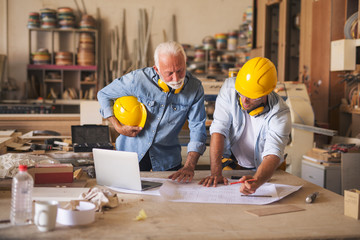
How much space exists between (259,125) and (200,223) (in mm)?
1021

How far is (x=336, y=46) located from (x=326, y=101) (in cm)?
82

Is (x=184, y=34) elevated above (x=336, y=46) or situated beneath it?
elevated above

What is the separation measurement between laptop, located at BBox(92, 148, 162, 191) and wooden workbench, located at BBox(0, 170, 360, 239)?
9 centimetres

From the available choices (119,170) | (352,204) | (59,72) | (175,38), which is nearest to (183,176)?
(119,170)

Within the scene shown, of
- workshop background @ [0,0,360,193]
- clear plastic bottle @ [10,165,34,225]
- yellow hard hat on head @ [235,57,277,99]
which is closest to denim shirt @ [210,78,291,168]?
yellow hard hat on head @ [235,57,277,99]

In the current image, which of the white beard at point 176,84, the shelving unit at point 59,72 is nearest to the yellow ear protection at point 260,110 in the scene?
the white beard at point 176,84

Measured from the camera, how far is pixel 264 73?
87.1 inches

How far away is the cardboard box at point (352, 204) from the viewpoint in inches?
63.2

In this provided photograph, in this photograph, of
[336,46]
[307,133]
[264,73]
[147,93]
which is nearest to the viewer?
[264,73]

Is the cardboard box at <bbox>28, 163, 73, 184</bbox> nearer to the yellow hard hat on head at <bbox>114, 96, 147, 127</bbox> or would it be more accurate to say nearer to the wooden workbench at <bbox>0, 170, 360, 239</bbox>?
the wooden workbench at <bbox>0, 170, 360, 239</bbox>

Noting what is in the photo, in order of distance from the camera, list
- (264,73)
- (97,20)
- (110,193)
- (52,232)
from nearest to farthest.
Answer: (52,232) < (110,193) < (264,73) < (97,20)

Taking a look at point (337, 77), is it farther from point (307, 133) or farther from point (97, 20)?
point (97, 20)

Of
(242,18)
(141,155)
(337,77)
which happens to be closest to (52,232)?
(141,155)

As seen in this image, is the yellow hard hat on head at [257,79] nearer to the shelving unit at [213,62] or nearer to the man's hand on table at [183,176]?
the man's hand on table at [183,176]
